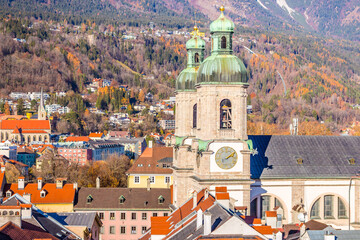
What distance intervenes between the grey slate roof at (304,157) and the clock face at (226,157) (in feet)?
12.4

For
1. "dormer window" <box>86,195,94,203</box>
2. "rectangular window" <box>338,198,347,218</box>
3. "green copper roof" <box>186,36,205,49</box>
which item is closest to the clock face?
"rectangular window" <box>338,198,347,218</box>

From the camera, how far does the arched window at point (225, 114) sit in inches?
2242

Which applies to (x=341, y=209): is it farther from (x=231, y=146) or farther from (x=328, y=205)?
(x=231, y=146)

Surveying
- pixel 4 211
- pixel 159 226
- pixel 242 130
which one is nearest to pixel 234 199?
pixel 242 130

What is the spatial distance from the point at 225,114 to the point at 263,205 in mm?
7449

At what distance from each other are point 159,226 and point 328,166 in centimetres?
2055

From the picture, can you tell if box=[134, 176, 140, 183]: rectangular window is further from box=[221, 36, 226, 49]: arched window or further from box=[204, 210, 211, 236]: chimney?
box=[204, 210, 211, 236]: chimney

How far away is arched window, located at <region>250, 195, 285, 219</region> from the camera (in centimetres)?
5937

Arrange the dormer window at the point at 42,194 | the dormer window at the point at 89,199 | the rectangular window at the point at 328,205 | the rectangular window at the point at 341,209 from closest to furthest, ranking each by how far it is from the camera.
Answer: the rectangular window at the point at 328,205 → the rectangular window at the point at 341,209 → the dormer window at the point at 89,199 → the dormer window at the point at 42,194

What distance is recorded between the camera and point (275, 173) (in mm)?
60344

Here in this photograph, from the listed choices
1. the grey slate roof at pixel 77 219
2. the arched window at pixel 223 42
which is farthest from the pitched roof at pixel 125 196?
the arched window at pixel 223 42

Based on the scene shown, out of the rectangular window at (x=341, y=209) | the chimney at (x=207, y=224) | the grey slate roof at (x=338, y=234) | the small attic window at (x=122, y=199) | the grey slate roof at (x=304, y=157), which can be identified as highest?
the grey slate roof at (x=304, y=157)

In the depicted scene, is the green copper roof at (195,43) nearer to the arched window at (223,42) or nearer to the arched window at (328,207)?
the arched window at (223,42)

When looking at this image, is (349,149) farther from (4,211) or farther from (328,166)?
(4,211)
